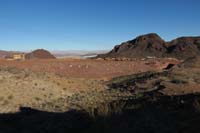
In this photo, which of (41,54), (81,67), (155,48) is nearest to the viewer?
(81,67)

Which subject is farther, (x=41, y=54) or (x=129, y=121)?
(x=41, y=54)

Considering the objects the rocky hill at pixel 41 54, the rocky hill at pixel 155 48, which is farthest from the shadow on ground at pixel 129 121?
the rocky hill at pixel 155 48

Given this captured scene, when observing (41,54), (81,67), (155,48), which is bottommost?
(81,67)

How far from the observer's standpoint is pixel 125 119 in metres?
9.43

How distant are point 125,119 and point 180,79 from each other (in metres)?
14.1

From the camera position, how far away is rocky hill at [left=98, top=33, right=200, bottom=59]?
3864 inches

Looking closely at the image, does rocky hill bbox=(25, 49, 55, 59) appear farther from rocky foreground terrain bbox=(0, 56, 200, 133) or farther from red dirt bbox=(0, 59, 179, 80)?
rocky foreground terrain bbox=(0, 56, 200, 133)

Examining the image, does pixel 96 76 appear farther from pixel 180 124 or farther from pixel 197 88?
pixel 180 124

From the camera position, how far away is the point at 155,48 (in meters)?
103

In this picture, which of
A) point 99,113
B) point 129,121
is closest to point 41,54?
point 99,113

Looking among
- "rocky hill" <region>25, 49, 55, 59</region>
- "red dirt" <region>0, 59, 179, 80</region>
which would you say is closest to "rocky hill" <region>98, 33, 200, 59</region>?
"rocky hill" <region>25, 49, 55, 59</region>

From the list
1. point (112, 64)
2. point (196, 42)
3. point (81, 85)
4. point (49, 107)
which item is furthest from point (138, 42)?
point (49, 107)

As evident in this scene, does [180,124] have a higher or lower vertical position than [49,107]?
higher

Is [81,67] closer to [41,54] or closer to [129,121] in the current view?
[129,121]
